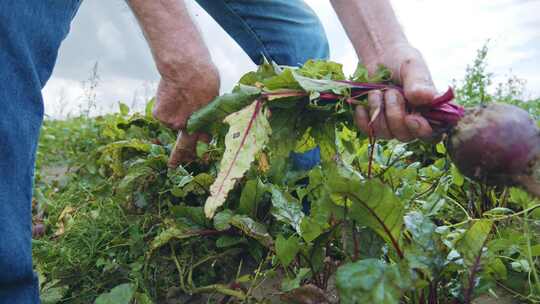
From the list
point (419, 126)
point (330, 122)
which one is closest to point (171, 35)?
point (330, 122)

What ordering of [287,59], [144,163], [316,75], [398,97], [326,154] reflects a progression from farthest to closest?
[287,59]
[144,163]
[326,154]
[316,75]
[398,97]

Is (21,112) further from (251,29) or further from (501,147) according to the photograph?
(251,29)

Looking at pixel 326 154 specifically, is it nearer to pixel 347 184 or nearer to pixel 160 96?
pixel 347 184

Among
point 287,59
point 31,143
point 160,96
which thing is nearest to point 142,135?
point 287,59

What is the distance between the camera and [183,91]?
1.59 meters

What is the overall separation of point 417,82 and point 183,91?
728 millimetres

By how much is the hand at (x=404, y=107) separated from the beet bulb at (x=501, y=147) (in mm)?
145

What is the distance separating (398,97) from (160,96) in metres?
0.79

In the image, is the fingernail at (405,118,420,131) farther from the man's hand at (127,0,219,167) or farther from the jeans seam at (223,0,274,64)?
the jeans seam at (223,0,274,64)

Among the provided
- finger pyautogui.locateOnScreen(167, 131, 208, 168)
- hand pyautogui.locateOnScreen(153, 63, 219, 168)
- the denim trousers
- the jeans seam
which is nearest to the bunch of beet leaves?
hand pyautogui.locateOnScreen(153, 63, 219, 168)

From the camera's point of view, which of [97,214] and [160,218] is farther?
[97,214]

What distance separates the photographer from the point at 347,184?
3.65 feet

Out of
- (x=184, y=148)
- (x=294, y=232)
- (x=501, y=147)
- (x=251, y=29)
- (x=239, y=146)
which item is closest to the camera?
(x=501, y=147)

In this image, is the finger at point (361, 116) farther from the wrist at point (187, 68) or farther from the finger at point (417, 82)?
the wrist at point (187, 68)
